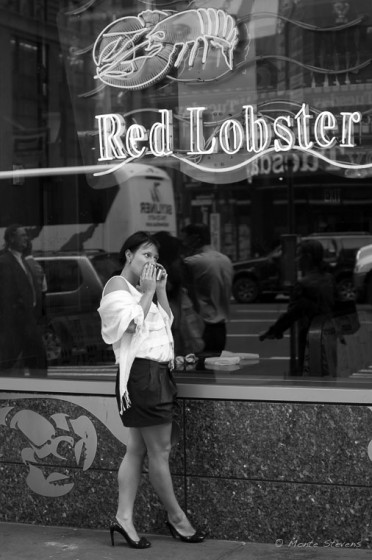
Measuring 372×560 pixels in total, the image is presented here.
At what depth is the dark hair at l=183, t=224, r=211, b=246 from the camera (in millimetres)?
7820

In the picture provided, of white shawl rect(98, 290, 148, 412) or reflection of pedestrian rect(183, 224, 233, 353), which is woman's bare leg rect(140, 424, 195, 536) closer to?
white shawl rect(98, 290, 148, 412)

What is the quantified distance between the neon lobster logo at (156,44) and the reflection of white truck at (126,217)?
0.66m

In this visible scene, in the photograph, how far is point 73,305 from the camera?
287 inches

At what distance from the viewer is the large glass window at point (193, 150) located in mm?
6418

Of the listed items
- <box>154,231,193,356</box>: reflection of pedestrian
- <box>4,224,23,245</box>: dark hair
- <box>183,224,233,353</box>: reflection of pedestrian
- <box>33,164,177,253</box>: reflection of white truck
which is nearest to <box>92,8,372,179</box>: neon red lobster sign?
<box>33,164,177,253</box>: reflection of white truck

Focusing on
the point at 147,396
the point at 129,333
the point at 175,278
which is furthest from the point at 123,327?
the point at 175,278

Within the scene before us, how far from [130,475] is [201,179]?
7.87ft

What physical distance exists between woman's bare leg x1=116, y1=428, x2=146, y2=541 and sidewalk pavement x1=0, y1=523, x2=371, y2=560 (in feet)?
0.59

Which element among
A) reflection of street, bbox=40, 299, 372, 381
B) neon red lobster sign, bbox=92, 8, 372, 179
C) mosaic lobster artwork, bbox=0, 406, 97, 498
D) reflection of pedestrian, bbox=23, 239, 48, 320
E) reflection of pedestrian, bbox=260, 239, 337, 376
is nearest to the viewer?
mosaic lobster artwork, bbox=0, 406, 97, 498

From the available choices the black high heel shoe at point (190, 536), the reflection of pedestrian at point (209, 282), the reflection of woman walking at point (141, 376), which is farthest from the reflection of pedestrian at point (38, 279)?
Result: the black high heel shoe at point (190, 536)

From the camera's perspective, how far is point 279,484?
18.3 ft

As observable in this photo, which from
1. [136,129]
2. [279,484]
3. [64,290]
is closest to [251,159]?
[136,129]

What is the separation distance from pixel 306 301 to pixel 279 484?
7.91 ft

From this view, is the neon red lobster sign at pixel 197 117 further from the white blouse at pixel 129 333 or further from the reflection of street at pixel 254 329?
the white blouse at pixel 129 333
